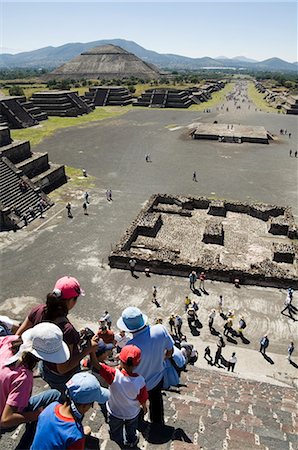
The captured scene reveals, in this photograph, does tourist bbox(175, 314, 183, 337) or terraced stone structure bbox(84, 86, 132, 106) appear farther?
terraced stone structure bbox(84, 86, 132, 106)

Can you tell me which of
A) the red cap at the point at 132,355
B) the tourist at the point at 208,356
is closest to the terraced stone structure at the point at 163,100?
the tourist at the point at 208,356

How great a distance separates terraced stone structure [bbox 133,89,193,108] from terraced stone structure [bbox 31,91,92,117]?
15434 mm

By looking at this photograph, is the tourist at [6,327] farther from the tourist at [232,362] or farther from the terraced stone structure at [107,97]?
the terraced stone structure at [107,97]

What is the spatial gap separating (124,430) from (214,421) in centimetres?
173

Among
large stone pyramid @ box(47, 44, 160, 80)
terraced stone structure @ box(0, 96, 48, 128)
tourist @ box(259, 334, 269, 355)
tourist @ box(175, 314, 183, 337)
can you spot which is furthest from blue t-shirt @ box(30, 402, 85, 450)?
large stone pyramid @ box(47, 44, 160, 80)

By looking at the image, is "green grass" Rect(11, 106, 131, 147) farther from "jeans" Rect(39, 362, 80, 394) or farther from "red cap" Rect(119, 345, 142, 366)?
"red cap" Rect(119, 345, 142, 366)

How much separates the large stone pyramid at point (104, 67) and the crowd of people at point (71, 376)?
121464 millimetres

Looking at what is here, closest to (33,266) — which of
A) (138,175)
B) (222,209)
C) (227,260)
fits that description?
(227,260)

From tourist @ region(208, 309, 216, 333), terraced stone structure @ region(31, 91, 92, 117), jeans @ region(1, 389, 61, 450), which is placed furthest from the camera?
terraced stone structure @ region(31, 91, 92, 117)

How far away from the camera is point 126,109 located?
63250 mm

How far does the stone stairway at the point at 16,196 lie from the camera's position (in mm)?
19895

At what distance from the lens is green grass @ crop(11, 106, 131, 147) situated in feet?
130

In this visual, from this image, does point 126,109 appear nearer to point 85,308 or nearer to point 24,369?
point 85,308

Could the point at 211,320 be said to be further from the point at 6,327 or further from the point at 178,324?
the point at 6,327
